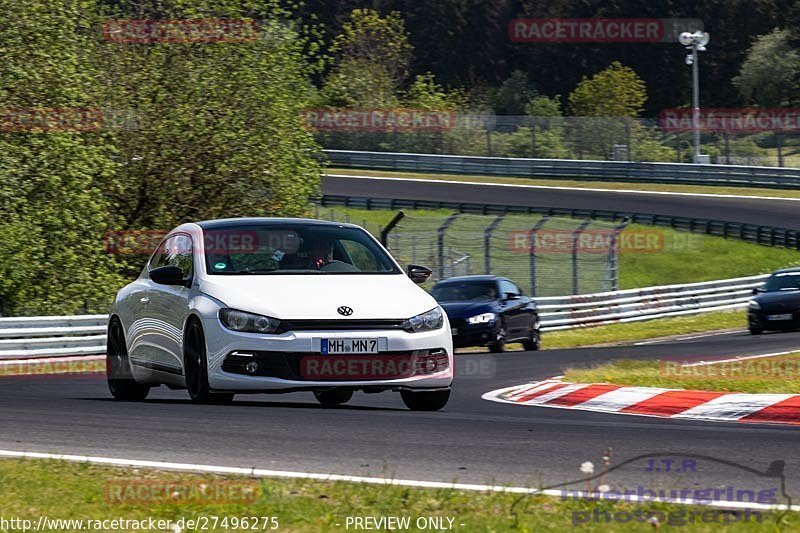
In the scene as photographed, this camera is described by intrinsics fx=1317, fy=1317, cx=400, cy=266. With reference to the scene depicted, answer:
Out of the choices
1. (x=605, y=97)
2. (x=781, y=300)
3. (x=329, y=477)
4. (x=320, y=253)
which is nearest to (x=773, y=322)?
(x=781, y=300)

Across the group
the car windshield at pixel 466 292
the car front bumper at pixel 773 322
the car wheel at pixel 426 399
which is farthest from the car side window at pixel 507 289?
the car wheel at pixel 426 399

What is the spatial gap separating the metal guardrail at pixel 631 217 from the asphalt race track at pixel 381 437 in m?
30.4

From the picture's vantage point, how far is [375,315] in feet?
31.6

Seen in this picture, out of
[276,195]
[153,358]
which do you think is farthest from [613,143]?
[153,358]

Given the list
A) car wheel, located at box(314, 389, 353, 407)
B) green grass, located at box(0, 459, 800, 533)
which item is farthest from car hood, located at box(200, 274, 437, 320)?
green grass, located at box(0, 459, 800, 533)

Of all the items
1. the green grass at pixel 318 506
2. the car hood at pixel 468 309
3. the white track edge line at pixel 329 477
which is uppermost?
the green grass at pixel 318 506

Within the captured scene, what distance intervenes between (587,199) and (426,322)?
141ft

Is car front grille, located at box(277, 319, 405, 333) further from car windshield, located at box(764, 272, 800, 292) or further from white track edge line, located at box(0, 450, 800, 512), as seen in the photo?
car windshield, located at box(764, 272, 800, 292)

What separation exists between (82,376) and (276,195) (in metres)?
13.9

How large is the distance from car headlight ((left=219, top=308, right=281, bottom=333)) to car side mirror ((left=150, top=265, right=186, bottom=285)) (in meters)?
0.86

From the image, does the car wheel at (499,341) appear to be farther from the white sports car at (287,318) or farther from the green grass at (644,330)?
the white sports car at (287,318)

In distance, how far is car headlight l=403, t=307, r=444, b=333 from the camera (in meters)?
9.78

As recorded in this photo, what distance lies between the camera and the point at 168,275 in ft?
33.9

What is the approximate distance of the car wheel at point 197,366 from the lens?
9.79 m
